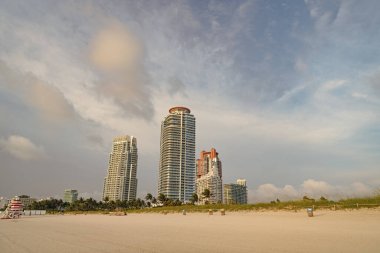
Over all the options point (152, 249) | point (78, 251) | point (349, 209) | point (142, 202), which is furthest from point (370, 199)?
point (142, 202)

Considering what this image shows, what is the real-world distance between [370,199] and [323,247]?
2935 centimetres

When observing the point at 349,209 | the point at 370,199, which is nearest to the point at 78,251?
the point at 349,209

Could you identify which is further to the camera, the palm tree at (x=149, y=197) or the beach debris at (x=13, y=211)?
the palm tree at (x=149, y=197)

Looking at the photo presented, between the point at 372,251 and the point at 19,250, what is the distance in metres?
12.5

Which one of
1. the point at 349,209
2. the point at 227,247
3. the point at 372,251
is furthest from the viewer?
the point at 349,209

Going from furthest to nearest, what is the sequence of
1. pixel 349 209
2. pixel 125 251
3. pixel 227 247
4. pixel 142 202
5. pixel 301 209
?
pixel 142 202 → pixel 301 209 → pixel 349 209 → pixel 227 247 → pixel 125 251

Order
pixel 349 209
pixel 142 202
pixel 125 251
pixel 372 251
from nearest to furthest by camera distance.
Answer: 1. pixel 372 251
2. pixel 125 251
3. pixel 349 209
4. pixel 142 202

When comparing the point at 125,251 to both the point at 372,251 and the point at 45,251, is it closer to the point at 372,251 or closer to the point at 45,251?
the point at 45,251

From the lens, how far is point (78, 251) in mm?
9164

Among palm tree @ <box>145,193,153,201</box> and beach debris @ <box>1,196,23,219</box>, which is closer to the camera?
beach debris @ <box>1,196,23,219</box>

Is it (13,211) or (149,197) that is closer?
(13,211)

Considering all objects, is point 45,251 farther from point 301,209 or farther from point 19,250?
point 301,209

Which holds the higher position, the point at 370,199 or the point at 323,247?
the point at 370,199

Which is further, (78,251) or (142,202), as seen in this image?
(142,202)
